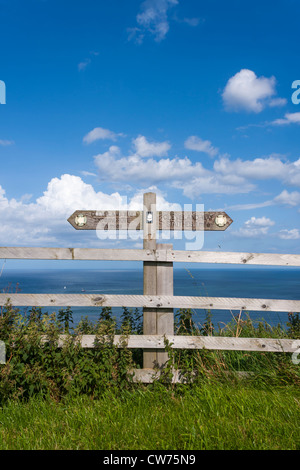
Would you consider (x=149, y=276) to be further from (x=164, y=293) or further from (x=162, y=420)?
(x=162, y=420)

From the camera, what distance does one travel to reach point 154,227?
583 centimetres

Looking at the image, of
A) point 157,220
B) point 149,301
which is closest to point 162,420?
point 149,301

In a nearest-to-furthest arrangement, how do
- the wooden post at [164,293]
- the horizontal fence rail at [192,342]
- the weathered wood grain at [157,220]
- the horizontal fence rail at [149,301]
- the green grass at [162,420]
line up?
the green grass at [162,420], the horizontal fence rail at [192,342], the horizontal fence rail at [149,301], the wooden post at [164,293], the weathered wood grain at [157,220]

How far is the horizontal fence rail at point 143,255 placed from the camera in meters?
5.53

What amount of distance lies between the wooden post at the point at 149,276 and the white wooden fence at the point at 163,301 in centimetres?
10

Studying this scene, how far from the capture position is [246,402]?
4254 millimetres

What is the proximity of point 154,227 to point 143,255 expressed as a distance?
545 mm

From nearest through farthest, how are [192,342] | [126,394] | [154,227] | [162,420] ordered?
[162,420] → [126,394] → [192,342] → [154,227]

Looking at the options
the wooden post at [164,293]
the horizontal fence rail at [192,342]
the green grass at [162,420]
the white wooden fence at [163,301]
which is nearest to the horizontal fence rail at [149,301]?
the white wooden fence at [163,301]

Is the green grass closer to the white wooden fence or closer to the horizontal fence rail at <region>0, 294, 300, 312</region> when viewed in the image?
the white wooden fence

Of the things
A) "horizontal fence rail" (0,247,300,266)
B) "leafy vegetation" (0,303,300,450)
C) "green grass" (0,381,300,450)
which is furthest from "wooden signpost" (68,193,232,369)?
"green grass" (0,381,300,450)

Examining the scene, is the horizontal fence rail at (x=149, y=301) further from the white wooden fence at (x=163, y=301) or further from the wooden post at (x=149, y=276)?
the wooden post at (x=149, y=276)
